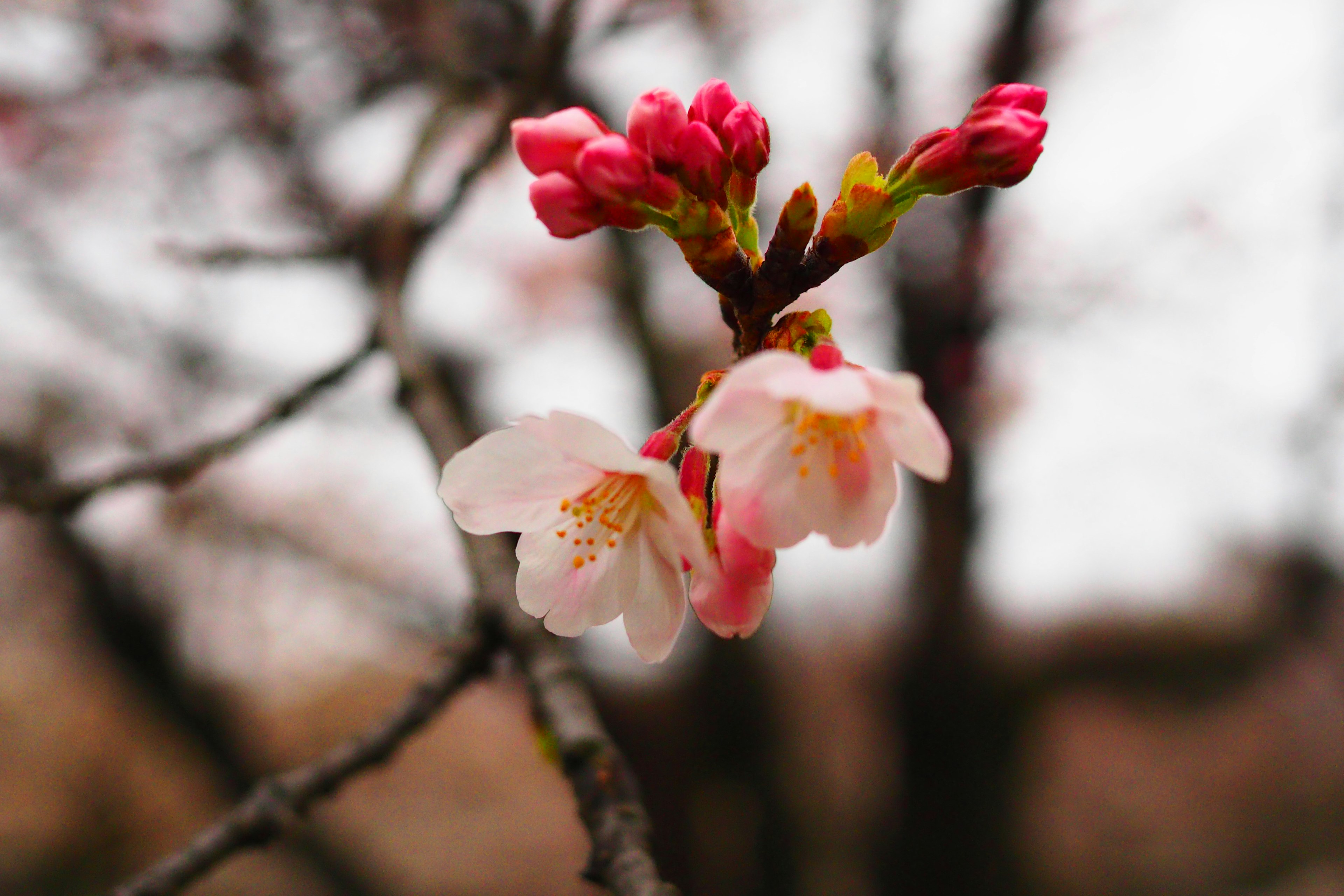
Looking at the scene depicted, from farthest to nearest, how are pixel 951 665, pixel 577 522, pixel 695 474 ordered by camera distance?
pixel 951 665 < pixel 577 522 < pixel 695 474

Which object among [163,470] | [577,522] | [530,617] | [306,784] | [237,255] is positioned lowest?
[306,784]

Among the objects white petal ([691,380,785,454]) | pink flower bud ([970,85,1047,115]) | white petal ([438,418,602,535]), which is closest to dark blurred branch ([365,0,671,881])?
white petal ([438,418,602,535])

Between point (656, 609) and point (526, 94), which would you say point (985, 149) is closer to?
point (656, 609)


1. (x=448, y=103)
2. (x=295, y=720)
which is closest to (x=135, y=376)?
(x=448, y=103)

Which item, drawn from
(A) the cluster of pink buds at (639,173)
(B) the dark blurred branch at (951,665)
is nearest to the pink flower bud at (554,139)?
(A) the cluster of pink buds at (639,173)

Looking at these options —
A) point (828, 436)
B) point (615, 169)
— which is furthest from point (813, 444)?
point (615, 169)

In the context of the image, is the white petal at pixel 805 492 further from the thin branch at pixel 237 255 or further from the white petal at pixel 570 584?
the thin branch at pixel 237 255

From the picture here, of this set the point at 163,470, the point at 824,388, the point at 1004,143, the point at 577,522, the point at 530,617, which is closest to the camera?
the point at 824,388
